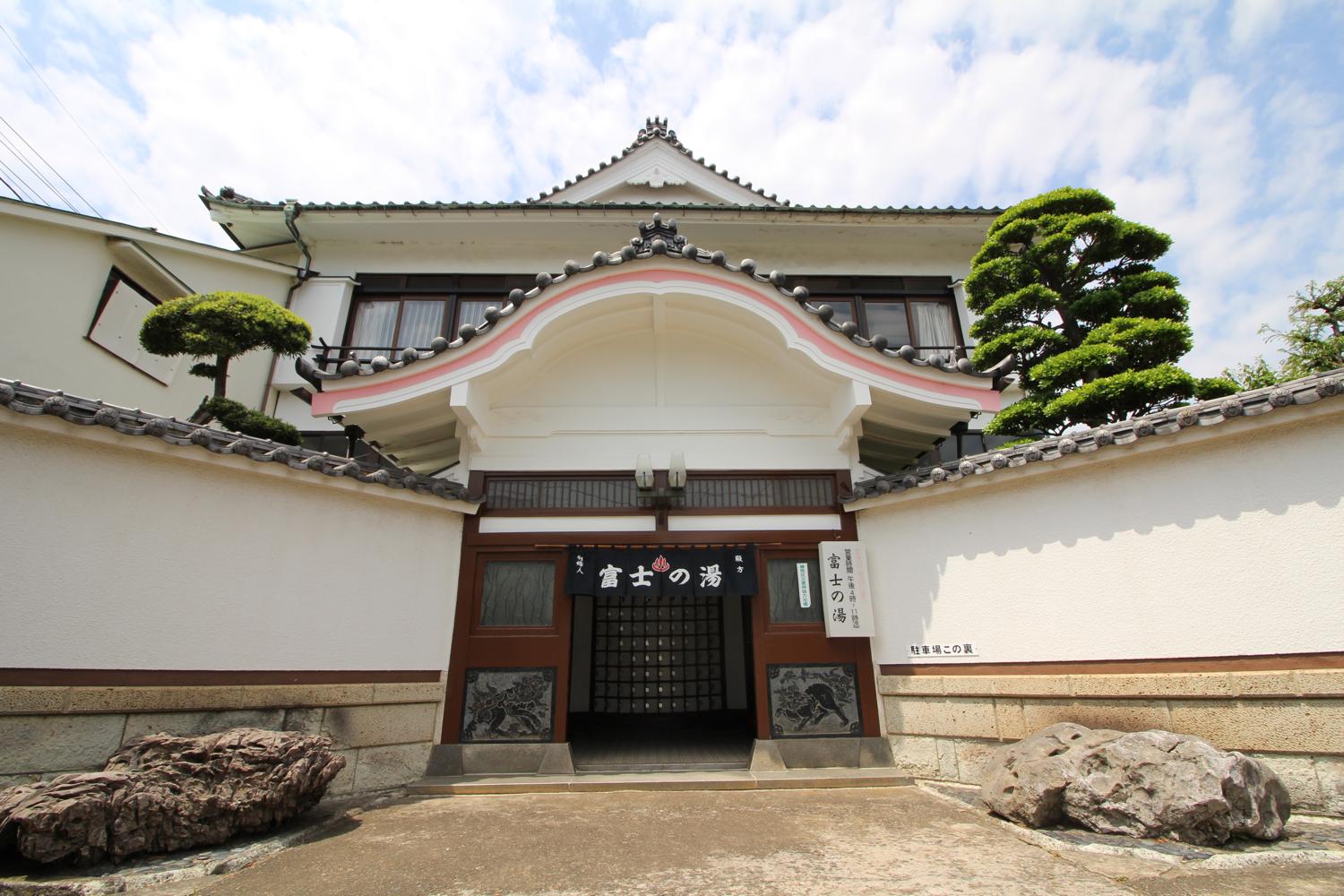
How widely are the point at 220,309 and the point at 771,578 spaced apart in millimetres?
8084

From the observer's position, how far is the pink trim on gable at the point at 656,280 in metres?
7.83

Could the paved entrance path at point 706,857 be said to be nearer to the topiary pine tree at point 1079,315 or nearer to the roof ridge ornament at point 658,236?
the topiary pine tree at point 1079,315

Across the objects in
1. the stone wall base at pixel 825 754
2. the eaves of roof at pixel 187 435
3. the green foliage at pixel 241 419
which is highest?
the green foliage at pixel 241 419

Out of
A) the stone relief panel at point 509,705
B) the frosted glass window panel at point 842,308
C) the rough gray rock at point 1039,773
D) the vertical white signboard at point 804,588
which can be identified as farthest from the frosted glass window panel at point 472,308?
the rough gray rock at point 1039,773

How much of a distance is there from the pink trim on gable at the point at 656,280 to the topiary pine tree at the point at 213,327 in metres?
1.26

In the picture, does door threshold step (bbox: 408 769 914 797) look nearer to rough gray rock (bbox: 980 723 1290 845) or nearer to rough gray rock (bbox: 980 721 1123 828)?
rough gray rock (bbox: 980 721 1123 828)

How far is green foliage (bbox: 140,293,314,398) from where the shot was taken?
26.0ft

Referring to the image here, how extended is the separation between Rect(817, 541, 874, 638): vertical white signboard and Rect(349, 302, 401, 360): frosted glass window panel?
29.5 feet

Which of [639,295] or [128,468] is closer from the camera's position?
[128,468]

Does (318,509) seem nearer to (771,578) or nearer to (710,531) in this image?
(710,531)

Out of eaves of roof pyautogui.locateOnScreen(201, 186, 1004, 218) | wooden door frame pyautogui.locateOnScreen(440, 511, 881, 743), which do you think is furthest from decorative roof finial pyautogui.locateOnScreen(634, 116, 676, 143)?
wooden door frame pyautogui.locateOnScreen(440, 511, 881, 743)

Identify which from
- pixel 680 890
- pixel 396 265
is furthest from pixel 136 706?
pixel 396 265

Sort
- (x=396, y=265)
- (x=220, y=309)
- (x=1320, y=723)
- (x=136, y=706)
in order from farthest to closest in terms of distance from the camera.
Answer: (x=396, y=265) < (x=220, y=309) < (x=136, y=706) < (x=1320, y=723)

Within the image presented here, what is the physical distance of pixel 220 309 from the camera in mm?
7922
